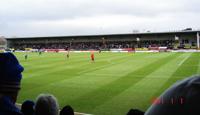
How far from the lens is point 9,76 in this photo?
9.44 ft

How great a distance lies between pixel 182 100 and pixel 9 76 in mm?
1863

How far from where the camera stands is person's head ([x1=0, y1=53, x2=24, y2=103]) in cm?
284

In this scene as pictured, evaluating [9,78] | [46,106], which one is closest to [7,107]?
[9,78]

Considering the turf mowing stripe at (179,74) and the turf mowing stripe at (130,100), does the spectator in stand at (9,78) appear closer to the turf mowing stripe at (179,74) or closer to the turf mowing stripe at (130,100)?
the turf mowing stripe at (130,100)

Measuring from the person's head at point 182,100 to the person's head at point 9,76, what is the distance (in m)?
1.66

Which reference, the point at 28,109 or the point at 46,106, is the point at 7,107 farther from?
the point at 28,109

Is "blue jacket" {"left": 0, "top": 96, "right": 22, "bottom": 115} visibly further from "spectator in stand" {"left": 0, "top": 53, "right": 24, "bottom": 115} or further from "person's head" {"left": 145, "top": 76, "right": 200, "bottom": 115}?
"person's head" {"left": 145, "top": 76, "right": 200, "bottom": 115}

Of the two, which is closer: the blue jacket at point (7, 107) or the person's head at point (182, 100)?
the person's head at point (182, 100)

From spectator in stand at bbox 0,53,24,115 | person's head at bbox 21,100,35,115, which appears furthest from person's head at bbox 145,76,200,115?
person's head at bbox 21,100,35,115

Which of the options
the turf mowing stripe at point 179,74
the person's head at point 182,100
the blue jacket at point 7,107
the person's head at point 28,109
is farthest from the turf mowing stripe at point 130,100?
the person's head at point 182,100

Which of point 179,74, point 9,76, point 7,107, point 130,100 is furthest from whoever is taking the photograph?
point 179,74

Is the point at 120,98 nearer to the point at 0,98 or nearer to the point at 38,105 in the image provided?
the point at 38,105

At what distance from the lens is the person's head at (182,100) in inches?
58.6

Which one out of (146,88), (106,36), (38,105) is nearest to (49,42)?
(106,36)
